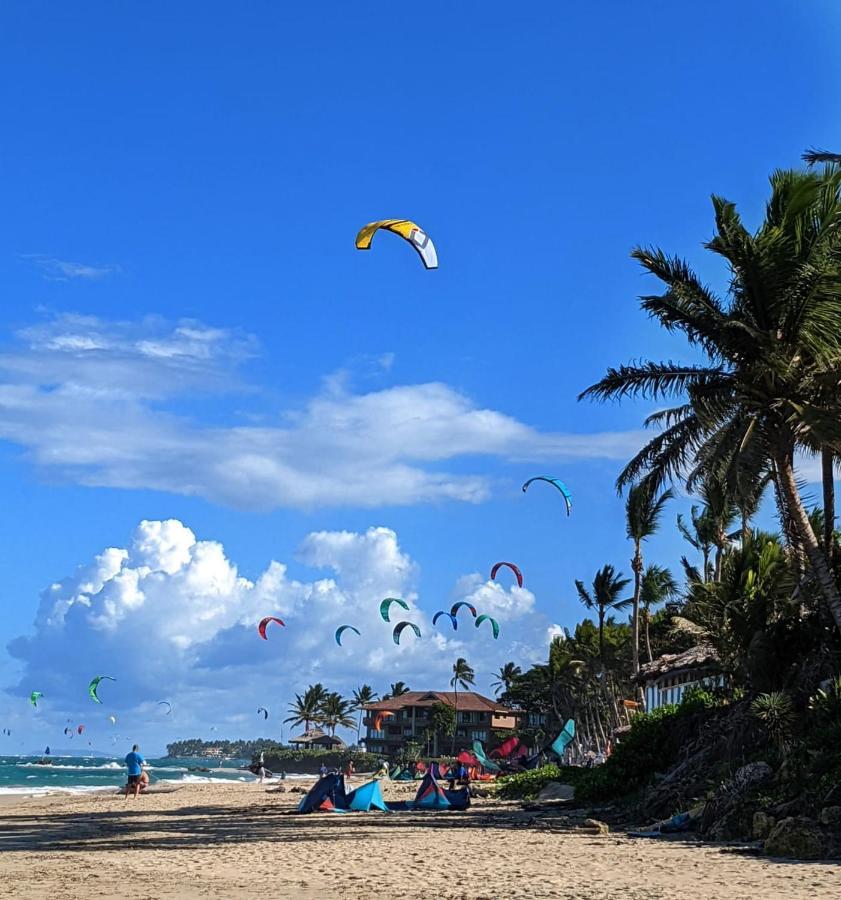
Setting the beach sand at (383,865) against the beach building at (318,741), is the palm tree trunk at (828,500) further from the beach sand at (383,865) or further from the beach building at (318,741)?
the beach building at (318,741)

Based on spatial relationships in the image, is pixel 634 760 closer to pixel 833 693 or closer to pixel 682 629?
pixel 833 693

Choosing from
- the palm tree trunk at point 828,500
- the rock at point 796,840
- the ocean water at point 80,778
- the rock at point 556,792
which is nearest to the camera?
the rock at point 796,840

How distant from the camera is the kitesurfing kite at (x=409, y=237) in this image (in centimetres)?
1562

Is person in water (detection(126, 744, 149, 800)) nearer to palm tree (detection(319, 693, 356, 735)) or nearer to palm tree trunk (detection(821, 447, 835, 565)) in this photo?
palm tree trunk (detection(821, 447, 835, 565))

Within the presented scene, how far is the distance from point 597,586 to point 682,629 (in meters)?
13.5

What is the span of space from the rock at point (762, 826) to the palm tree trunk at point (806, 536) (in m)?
3.65

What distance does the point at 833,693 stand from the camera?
1494 centimetres

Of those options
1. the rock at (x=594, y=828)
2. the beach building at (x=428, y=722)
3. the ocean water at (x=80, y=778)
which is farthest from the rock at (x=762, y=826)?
the beach building at (x=428, y=722)

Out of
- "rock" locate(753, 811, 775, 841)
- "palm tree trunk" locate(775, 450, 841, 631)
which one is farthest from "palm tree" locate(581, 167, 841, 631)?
"rock" locate(753, 811, 775, 841)

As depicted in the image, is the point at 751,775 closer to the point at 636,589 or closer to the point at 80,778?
the point at 636,589

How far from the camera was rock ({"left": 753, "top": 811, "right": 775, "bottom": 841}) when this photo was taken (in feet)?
42.4

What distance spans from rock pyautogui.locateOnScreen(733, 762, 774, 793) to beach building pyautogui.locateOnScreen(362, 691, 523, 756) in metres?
73.0

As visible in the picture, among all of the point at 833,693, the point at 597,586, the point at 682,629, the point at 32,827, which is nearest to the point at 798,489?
the point at 833,693

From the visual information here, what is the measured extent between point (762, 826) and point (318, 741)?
9508 centimetres
